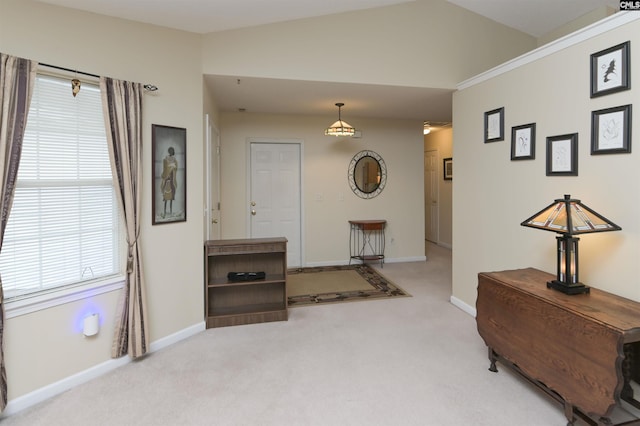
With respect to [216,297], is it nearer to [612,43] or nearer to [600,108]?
[600,108]

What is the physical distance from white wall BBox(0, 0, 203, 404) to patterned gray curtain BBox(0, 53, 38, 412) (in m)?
0.11

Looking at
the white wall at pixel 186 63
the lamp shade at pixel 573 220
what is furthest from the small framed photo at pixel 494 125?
the lamp shade at pixel 573 220

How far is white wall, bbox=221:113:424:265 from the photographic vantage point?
17.7ft

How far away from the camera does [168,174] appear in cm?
300

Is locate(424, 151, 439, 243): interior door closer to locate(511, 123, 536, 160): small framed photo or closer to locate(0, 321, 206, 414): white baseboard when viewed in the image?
locate(511, 123, 536, 160): small framed photo

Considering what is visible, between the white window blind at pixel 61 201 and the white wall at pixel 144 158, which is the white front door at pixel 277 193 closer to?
the white wall at pixel 144 158

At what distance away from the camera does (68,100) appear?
7.87 ft

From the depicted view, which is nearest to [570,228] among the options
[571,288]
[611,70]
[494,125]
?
[571,288]

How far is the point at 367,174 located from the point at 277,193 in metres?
1.56

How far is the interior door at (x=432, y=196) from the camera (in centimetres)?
808

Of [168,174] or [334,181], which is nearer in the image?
[168,174]

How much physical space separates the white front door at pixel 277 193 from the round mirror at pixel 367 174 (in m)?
0.93

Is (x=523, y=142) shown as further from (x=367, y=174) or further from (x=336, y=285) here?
(x=367, y=174)

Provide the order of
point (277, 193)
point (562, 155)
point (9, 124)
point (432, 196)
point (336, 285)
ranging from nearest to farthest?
point (9, 124) < point (562, 155) < point (336, 285) < point (277, 193) < point (432, 196)
